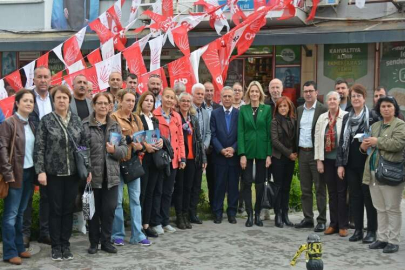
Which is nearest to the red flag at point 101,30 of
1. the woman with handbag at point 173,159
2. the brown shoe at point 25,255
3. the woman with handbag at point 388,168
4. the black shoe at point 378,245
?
the woman with handbag at point 173,159

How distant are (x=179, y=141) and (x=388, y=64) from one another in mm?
11630

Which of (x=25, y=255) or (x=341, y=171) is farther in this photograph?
(x=341, y=171)

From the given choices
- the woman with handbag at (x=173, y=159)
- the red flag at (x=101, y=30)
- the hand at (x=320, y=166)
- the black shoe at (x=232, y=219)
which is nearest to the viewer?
the woman with handbag at (x=173, y=159)

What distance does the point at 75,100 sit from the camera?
8219mm

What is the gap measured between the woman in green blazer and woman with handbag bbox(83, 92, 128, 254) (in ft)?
8.17

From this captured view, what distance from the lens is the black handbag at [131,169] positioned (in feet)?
24.7

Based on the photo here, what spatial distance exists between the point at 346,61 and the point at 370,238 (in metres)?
11.7

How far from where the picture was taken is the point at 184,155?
8.73m

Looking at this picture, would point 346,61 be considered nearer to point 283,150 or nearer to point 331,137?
point 283,150

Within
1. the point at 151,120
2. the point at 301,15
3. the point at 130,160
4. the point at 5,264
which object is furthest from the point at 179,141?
the point at 301,15

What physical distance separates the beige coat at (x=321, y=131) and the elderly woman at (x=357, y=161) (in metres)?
0.18

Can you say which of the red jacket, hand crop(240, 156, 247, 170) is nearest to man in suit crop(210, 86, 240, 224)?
hand crop(240, 156, 247, 170)

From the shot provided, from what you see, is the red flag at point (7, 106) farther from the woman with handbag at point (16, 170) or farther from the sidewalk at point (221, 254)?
the sidewalk at point (221, 254)

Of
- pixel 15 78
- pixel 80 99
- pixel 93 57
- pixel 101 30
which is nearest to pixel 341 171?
pixel 80 99
